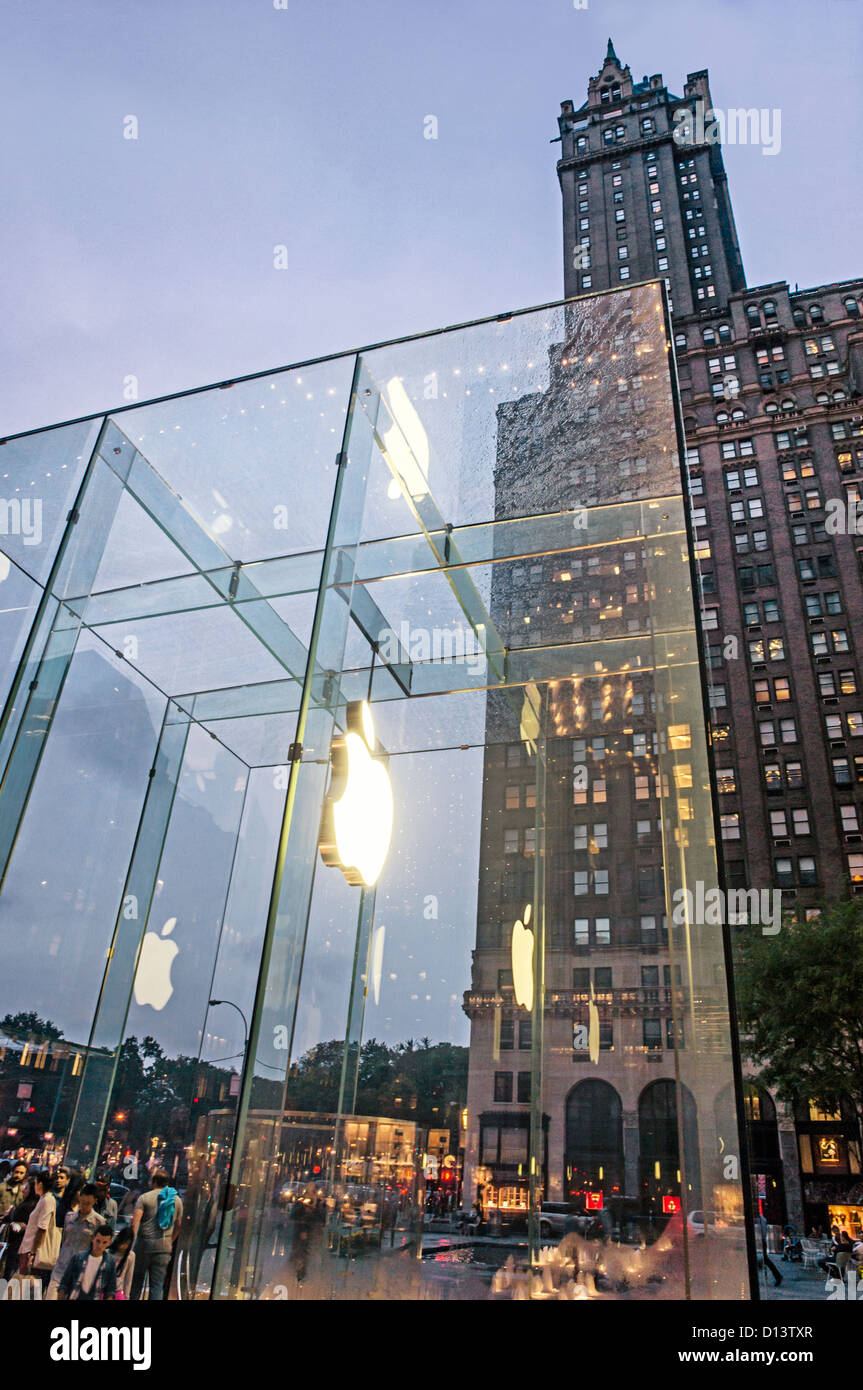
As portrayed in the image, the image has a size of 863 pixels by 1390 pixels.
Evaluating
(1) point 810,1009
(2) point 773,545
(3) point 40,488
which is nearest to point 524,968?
(3) point 40,488

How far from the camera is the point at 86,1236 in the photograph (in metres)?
4.87

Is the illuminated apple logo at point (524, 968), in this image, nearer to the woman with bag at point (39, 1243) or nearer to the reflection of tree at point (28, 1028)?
the woman with bag at point (39, 1243)

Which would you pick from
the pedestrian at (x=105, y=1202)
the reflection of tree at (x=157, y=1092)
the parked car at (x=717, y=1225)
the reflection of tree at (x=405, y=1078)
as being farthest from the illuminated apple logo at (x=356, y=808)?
the pedestrian at (x=105, y=1202)

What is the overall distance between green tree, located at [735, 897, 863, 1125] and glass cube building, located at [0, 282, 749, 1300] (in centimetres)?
1703

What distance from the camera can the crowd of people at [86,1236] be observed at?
4.36 m

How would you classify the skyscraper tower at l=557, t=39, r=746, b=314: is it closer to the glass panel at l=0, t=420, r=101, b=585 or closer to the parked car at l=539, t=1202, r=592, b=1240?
the glass panel at l=0, t=420, r=101, b=585

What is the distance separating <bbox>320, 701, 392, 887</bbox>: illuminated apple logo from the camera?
159 inches

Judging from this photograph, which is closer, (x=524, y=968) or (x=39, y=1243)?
(x=39, y=1243)

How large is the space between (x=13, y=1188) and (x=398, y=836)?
3727 millimetres

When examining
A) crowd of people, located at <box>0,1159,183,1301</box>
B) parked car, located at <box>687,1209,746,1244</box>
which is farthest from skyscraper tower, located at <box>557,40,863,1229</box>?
parked car, located at <box>687,1209,746,1244</box>

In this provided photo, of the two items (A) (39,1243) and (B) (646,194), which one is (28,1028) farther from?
(B) (646,194)
